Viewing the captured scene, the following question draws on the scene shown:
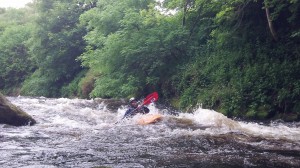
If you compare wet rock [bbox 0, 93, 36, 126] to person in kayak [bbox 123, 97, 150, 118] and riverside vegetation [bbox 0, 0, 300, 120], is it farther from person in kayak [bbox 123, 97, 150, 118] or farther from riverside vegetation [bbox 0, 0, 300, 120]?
riverside vegetation [bbox 0, 0, 300, 120]

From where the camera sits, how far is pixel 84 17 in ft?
72.5

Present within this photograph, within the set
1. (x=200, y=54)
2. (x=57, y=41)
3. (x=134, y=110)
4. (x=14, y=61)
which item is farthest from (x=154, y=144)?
(x=14, y=61)

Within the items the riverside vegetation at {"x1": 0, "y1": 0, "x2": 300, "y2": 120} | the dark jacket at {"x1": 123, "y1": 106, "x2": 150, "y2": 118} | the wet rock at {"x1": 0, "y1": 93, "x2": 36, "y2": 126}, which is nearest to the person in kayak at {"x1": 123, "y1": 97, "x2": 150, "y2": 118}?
the dark jacket at {"x1": 123, "y1": 106, "x2": 150, "y2": 118}

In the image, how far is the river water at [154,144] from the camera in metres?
5.93

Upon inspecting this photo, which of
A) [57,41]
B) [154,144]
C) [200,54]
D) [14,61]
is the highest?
[57,41]

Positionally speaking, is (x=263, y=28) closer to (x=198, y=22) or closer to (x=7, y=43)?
(x=198, y=22)

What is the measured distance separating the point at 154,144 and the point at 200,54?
9322mm

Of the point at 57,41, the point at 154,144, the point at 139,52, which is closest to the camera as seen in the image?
the point at 154,144

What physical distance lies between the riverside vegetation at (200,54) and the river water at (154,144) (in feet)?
5.13

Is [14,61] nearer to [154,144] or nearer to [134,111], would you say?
[134,111]

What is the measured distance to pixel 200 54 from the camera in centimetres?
1612

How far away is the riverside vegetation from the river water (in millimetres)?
1565

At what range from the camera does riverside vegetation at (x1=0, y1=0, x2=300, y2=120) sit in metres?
11.5

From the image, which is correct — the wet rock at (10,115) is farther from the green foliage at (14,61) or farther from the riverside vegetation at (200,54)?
the green foliage at (14,61)
